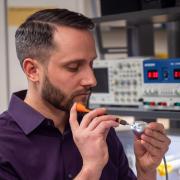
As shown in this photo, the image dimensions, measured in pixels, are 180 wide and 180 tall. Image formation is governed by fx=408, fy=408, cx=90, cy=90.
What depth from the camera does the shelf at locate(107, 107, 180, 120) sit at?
1497 millimetres

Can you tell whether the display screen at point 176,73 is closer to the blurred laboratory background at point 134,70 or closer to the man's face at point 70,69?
the blurred laboratory background at point 134,70

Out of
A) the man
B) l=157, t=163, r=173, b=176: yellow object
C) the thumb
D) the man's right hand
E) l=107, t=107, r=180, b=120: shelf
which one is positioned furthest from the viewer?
l=107, t=107, r=180, b=120: shelf

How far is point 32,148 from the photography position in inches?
43.1

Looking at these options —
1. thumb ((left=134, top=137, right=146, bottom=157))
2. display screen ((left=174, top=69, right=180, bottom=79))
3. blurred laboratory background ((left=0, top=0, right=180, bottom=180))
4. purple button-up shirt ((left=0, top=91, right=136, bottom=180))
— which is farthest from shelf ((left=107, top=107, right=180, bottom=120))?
purple button-up shirt ((left=0, top=91, right=136, bottom=180))

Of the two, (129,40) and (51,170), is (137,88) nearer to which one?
(129,40)

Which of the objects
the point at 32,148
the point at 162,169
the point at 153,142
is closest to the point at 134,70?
the point at 162,169

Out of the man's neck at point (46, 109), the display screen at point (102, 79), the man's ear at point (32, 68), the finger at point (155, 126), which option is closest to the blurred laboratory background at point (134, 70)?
the display screen at point (102, 79)

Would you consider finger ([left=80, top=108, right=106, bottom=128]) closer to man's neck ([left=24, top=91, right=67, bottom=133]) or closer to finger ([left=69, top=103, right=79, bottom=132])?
finger ([left=69, top=103, right=79, bottom=132])

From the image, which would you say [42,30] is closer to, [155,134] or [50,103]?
[50,103]

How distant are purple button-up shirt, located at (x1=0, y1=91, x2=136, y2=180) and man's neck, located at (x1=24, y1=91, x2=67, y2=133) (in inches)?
0.7

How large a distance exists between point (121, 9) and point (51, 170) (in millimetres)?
839

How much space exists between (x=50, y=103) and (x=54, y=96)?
0.12 ft

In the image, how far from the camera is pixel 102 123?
98 cm

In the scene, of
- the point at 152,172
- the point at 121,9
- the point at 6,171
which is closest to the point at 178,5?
the point at 121,9
